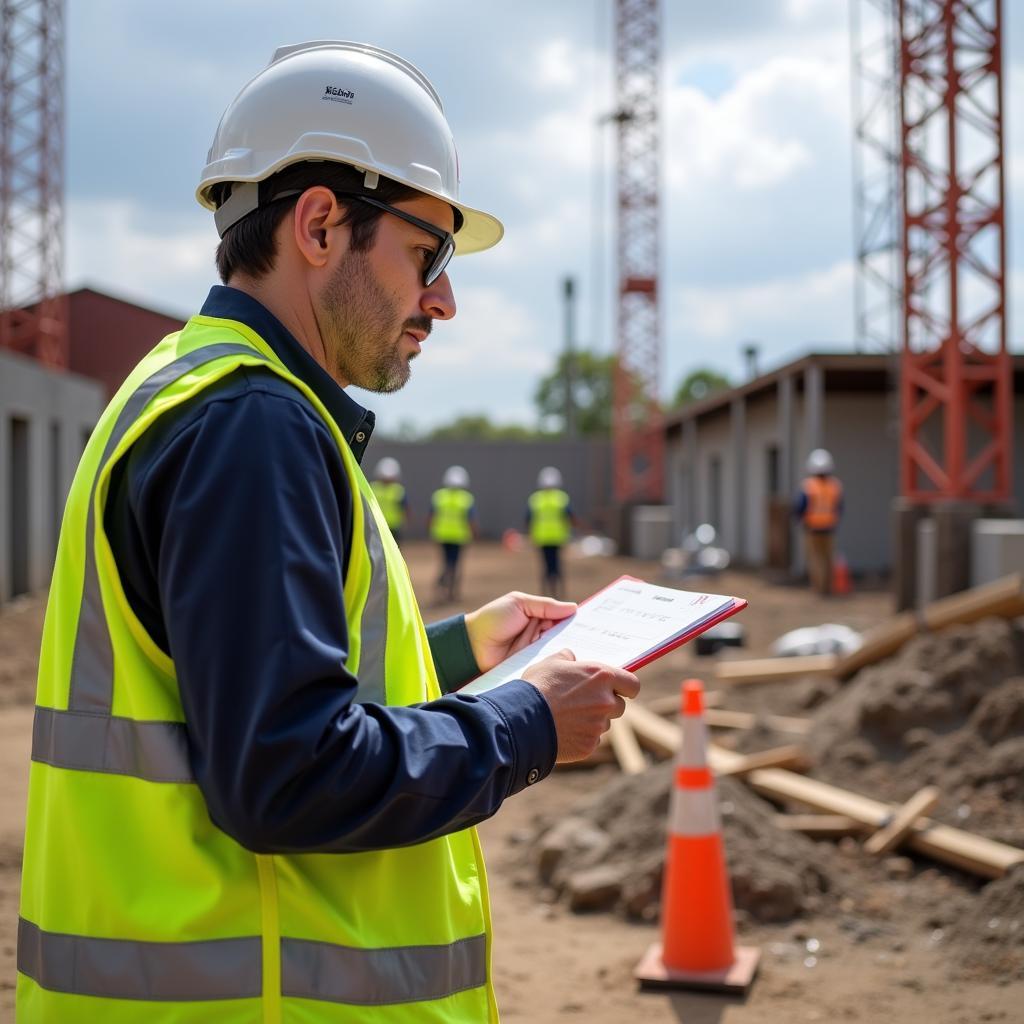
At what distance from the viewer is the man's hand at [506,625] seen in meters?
2.19

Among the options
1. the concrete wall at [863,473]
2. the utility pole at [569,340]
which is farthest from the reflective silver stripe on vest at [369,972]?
the utility pole at [569,340]

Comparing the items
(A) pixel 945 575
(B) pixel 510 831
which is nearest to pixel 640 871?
(B) pixel 510 831

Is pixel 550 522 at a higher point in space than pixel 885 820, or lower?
higher

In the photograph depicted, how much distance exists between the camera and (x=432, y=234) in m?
1.74

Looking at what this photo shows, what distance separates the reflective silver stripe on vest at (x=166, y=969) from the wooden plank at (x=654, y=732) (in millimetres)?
6223

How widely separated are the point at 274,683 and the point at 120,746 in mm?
289

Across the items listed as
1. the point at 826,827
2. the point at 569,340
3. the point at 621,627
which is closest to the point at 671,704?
the point at 826,827

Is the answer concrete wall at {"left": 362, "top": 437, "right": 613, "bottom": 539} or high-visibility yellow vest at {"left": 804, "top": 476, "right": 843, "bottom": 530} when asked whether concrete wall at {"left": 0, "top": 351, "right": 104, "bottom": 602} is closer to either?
high-visibility yellow vest at {"left": 804, "top": 476, "right": 843, "bottom": 530}

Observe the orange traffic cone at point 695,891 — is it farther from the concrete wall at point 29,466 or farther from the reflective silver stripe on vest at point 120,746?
the concrete wall at point 29,466

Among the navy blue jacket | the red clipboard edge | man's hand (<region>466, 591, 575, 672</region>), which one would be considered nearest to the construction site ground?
man's hand (<region>466, 591, 575, 672</region>)

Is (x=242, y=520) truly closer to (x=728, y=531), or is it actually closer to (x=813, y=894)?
(x=813, y=894)

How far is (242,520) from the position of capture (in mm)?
1309

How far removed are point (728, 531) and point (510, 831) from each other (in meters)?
23.4

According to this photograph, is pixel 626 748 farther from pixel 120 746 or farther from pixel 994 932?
pixel 120 746
